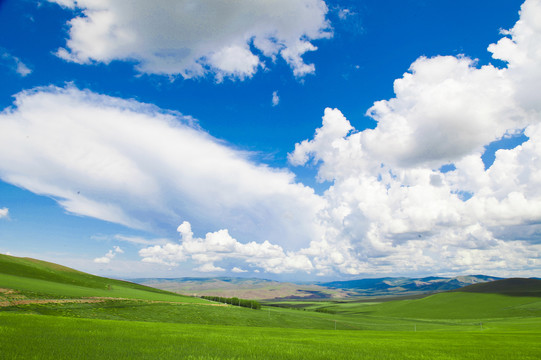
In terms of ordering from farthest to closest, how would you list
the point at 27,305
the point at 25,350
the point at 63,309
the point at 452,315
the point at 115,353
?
1. the point at 452,315
2. the point at 63,309
3. the point at 27,305
4. the point at 115,353
5. the point at 25,350

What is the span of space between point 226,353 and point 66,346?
10.2m

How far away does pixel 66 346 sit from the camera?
18.5m

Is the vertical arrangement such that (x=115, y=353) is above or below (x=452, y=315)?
above

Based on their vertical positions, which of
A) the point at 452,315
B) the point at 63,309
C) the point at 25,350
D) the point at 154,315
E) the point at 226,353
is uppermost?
the point at 25,350

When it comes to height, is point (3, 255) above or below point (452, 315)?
above

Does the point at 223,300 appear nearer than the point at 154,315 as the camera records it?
No

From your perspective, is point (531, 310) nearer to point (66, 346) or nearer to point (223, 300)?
point (223, 300)

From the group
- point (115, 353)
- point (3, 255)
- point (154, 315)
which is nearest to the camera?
point (115, 353)

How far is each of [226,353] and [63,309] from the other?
51699 mm

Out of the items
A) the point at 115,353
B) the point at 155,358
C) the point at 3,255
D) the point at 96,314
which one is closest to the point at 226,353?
the point at 155,358

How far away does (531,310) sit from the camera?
505 feet

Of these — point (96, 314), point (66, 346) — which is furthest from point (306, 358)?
point (96, 314)

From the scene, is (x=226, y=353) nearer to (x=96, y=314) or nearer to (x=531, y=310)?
(x=96, y=314)

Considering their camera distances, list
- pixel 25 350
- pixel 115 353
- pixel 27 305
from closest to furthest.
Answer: pixel 25 350
pixel 115 353
pixel 27 305
